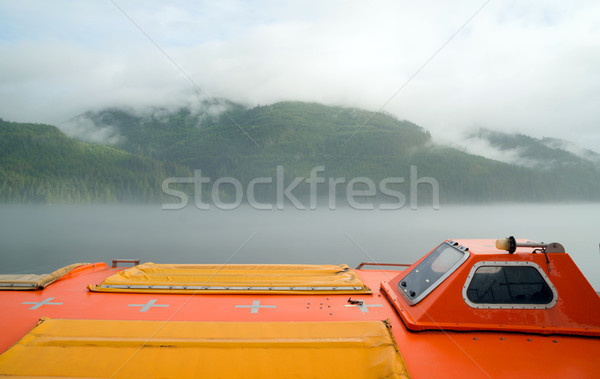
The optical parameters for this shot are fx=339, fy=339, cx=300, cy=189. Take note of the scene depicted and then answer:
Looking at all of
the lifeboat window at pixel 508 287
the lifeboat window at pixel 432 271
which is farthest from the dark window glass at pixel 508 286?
the lifeboat window at pixel 432 271

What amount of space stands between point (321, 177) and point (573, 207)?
75496 millimetres

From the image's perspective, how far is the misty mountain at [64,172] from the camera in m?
69.6

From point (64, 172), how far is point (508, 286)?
306 feet

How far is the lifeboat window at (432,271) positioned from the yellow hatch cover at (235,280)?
56 centimetres

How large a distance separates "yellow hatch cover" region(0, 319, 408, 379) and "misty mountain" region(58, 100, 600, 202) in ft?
257

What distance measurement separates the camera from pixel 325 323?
10.7 feet

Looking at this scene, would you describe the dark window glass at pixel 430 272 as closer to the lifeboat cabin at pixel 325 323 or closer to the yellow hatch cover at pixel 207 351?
the lifeboat cabin at pixel 325 323

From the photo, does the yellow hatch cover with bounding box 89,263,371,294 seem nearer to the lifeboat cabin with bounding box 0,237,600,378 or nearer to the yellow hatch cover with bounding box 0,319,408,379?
the lifeboat cabin with bounding box 0,237,600,378

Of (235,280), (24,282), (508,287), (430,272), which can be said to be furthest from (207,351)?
(24,282)

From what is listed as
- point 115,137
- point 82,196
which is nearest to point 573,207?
point 82,196

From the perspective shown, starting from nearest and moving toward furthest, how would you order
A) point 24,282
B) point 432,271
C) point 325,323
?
point 325,323 < point 432,271 < point 24,282

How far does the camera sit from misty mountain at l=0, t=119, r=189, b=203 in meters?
69.6

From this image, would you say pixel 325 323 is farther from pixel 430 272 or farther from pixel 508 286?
pixel 508 286

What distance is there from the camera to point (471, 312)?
3.43 meters
